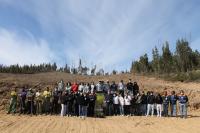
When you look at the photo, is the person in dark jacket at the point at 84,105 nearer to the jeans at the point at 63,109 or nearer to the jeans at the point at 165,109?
the jeans at the point at 63,109

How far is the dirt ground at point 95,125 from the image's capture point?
18.3 meters

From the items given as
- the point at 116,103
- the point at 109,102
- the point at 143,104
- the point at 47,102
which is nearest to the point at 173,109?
the point at 143,104

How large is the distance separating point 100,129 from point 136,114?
6825 mm

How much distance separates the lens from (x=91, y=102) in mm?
23719

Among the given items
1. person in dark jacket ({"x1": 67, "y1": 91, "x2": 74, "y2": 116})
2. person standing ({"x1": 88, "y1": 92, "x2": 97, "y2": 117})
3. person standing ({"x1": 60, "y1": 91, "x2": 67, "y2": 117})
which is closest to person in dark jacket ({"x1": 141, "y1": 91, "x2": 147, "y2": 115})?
person standing ({"x1": 88, "y1": 92, "x2": 97, "y2": 117})

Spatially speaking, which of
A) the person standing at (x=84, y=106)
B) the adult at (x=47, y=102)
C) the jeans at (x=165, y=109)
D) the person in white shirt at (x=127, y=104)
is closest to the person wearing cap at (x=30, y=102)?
the adult at (x=47, y=102)

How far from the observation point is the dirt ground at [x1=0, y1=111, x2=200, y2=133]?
1830 centimetres

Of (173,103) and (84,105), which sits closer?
(84,105)

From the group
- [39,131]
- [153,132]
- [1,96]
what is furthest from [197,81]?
[39,131]

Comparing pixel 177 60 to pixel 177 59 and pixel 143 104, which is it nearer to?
pixel 177 59

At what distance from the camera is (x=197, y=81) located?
45688mm

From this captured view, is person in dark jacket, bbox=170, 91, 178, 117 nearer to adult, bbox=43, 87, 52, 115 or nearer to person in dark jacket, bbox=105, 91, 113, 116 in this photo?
person in dark jacket, bbox=105, 91, 113, 116

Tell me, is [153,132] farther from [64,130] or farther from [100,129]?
[64,130]

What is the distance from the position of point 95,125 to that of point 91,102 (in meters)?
3.89
